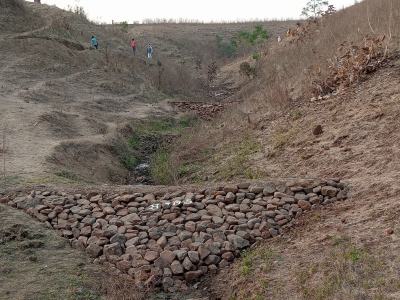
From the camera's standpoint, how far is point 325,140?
6637 millimetres

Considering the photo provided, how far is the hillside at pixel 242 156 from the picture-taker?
377 cm

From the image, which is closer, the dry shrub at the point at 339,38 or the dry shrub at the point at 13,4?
the dry shrub at the point at 339,38

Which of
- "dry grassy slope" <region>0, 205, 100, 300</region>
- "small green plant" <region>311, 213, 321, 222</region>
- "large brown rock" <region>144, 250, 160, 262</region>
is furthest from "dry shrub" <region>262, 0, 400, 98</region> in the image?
"dry grassy slope" <region>0, 205, 100, 300</region>

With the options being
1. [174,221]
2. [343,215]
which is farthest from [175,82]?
[343,215]

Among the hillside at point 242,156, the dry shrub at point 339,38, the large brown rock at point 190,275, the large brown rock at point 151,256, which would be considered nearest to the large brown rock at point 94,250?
the hillside at point 242,156

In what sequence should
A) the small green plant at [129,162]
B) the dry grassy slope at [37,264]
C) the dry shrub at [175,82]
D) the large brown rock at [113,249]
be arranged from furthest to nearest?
the dry shrub at [175,82] < the small green plant at [129,162] < the large brown rock at [113,249] < the dry grassy slope at [37,264]

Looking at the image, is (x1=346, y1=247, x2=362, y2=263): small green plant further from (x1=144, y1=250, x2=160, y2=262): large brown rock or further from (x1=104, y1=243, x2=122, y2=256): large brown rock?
(x1=104, y1=243, x2=122, y2=256): large brown rock

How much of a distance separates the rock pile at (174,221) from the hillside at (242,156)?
24mm

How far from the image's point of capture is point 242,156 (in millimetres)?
7660

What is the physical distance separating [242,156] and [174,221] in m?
3.17

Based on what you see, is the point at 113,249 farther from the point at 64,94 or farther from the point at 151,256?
the point at 64,94

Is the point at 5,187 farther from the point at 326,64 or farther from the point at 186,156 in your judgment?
the point at 326,64

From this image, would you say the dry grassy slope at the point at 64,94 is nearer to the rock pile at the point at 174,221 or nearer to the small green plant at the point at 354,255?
the rock pile at the point at 174,221

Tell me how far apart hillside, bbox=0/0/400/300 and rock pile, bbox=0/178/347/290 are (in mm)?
24
